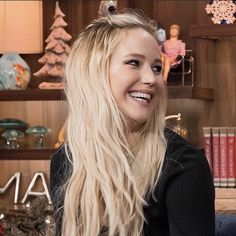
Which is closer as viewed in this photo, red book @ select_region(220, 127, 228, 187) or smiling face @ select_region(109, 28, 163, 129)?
smiling face @ select_region(109, 28, 163, 129)

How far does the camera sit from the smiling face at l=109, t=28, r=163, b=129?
1.16 meters

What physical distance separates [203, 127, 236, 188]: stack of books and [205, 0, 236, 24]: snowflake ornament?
0.45 metres

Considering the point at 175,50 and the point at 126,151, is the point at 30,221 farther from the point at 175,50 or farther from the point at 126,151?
the point at 126,151

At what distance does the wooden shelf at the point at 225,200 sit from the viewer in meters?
2.52

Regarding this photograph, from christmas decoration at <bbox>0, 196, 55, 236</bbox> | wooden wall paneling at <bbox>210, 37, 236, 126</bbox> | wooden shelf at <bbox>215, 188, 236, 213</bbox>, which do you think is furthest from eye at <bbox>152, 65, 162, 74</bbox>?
wooden wall paneling at <bbox>210, 37, 236, 126</bbox>

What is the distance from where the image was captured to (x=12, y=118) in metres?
2.96

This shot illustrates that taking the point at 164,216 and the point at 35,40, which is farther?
the point at 35,40

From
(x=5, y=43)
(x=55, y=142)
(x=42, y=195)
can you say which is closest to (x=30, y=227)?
(x=42, y=195)

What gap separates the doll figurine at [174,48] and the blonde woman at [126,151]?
147 cm

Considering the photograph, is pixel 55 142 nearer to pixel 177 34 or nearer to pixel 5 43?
pixel 5 43

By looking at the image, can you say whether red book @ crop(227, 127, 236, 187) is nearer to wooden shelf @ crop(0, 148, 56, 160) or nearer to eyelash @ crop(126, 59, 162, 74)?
wooden shelf @ crop(0, 148, 56, 160)

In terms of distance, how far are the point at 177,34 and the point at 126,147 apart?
163cm

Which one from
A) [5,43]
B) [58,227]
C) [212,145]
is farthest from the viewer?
[5,43]

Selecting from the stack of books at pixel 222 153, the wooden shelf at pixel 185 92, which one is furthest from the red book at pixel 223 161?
the wooden shelf at pixel 185 92
